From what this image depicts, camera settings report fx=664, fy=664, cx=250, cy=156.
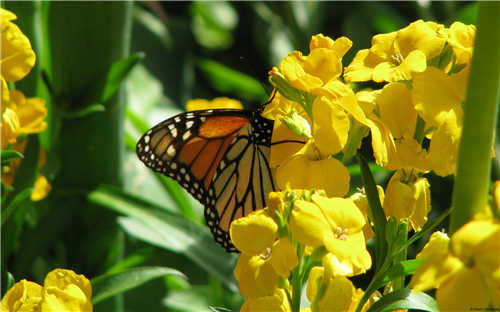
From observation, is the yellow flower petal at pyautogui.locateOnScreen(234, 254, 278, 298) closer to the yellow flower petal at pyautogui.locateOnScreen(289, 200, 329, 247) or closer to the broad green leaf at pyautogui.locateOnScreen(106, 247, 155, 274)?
the yellow flower petal at pyautogui.locateOnScreen(289, 200, 329, 247)

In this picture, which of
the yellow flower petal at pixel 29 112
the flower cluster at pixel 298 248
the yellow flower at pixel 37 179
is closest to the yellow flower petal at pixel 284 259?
the flower cluster at pixel 298 248

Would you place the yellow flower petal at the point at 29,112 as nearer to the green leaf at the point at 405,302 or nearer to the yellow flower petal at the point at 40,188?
the yellow flower petal at the point at 40,188

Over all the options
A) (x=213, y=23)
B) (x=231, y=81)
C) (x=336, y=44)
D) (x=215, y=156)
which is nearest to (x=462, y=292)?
(x=336, y=44)

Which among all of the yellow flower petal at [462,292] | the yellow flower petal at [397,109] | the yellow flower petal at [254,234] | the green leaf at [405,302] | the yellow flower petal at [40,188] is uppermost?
the yellow flower petal at [397,109]

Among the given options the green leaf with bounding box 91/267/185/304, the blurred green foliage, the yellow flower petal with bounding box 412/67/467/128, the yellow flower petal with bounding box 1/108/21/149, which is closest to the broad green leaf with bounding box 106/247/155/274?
the blurred green foliage

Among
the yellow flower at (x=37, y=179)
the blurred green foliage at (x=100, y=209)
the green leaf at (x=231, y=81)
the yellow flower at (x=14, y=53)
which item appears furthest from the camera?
the green leaf at (x=231, y=81)

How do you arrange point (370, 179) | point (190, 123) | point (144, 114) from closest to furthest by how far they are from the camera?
point (370, 179), point (190, 123), point (144, 114)

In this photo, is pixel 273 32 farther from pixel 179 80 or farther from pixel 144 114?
pixel 144 114

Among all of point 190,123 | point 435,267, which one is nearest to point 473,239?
point 435,267
